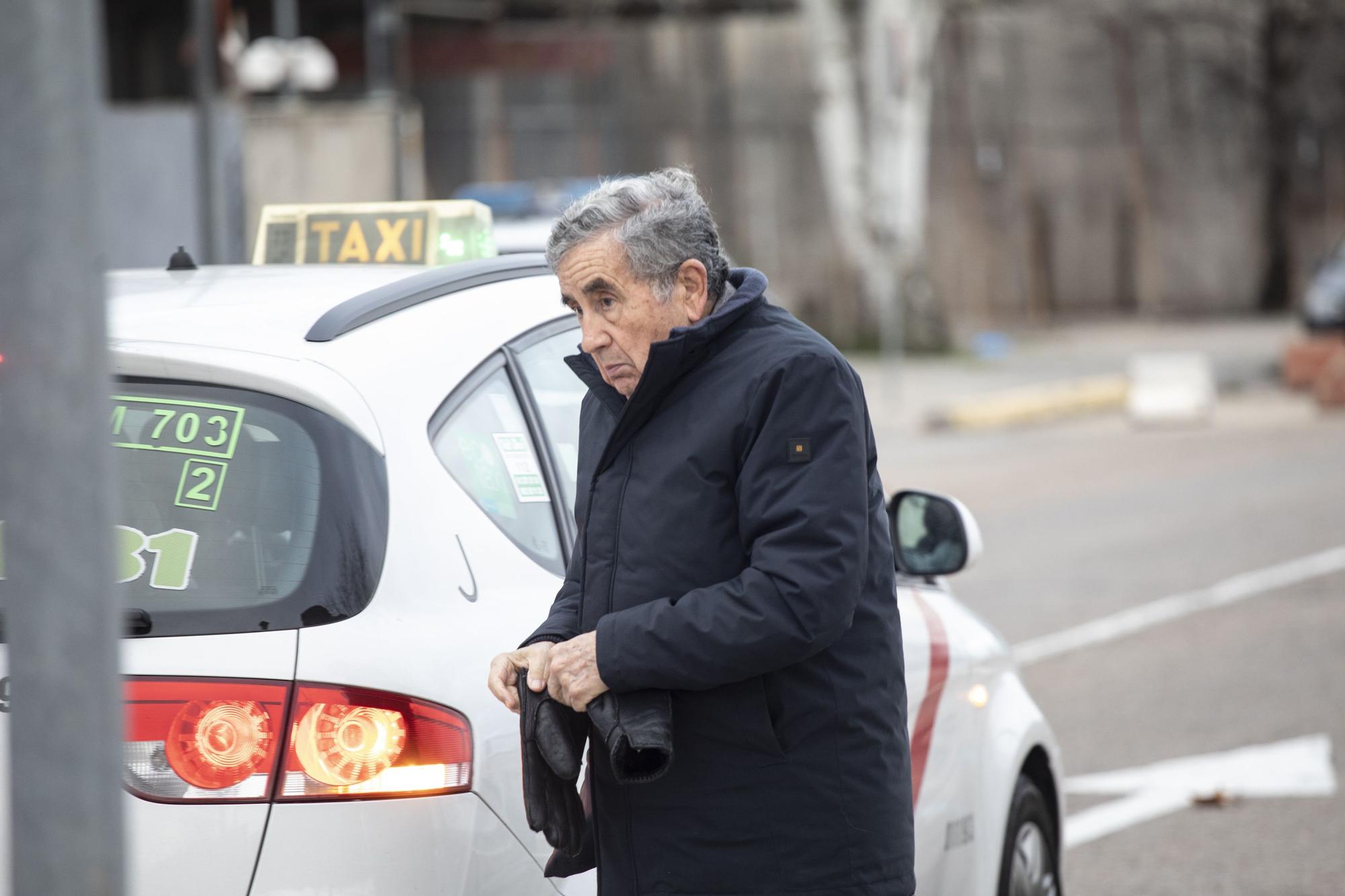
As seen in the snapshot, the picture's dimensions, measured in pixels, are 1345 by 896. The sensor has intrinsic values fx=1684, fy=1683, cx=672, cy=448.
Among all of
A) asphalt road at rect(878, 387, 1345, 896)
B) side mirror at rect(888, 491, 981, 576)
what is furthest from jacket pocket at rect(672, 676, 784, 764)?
asphalt road at rect(878, 387, 1345, 896)

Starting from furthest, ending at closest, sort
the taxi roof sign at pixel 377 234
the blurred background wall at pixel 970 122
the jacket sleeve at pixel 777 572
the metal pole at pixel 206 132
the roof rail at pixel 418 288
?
the blurred background wall at pixel 970 122, the metal pole at pixel 206 132, the taxi roof sign at pixel 377 234, the roof rail at pixel 418 288, the jacket sleeve at pixel 777 572

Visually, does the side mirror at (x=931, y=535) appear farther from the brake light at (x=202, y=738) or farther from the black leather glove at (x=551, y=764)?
the brake light at (x=202, y=738)

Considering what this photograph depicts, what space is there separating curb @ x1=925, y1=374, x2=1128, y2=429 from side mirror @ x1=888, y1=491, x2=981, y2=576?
1398cm

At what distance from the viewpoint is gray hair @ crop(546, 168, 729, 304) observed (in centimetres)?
250

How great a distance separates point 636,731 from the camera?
232cm

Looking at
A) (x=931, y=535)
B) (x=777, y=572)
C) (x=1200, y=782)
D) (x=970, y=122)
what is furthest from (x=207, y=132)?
(x=970, y=122)

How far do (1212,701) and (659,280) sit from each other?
532 centimetres

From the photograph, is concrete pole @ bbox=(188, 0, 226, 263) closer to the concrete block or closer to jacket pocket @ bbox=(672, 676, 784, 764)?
the concrete block

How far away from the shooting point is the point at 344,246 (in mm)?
3910

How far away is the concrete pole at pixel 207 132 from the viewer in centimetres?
1234

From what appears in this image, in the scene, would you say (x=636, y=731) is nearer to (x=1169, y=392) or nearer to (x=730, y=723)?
(x=730, y=723)

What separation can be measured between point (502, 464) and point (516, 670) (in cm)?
54

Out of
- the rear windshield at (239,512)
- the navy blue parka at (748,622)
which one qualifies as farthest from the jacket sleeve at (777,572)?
the rear windshield at (239,512)

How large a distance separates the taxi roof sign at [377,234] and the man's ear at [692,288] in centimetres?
119
